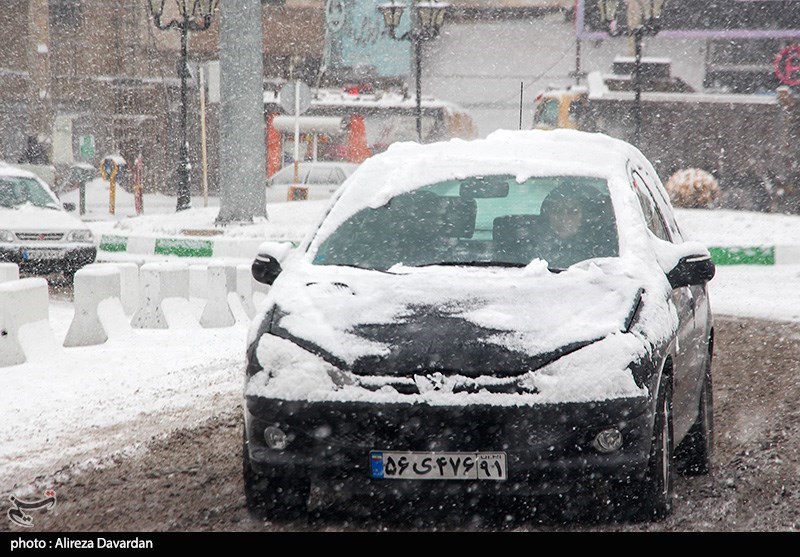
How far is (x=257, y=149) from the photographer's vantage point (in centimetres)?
1738

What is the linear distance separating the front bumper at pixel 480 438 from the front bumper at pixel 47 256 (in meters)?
11.6

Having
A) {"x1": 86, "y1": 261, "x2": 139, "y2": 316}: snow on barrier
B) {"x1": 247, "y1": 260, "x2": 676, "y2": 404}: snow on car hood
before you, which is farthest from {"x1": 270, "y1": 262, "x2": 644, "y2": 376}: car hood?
{"x1": 86, "y1": 261, "x2": 139, "y2": 316}: snow on barrier

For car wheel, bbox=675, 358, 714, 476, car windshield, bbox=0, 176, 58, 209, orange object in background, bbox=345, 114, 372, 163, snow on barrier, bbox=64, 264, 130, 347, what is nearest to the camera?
car wheel, bbox=675, 358, 714, 476

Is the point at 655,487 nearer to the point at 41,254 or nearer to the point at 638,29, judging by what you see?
the point at 41,254

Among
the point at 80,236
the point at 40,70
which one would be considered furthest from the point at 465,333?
the point at 40,70

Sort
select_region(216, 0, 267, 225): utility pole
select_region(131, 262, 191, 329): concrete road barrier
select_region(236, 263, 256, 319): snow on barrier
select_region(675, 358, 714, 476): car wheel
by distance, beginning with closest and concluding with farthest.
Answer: select_region(675, 358, 714, 476): car wheel < select_region(131, 262, 191, 329): concrete road barrier < select_region(236, 263, 256, 319): snow on barrier < select_region(216, 0, 267, 225): utility pole

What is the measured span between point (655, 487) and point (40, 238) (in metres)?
12.3

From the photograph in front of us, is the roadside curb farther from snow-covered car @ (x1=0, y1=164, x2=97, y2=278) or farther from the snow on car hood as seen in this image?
the snow on car hood

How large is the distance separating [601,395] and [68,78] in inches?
1714

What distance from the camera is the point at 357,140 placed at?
40.1m

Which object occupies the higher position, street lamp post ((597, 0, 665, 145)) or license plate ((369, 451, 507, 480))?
street lamp post ((597, 0, 665, 145))

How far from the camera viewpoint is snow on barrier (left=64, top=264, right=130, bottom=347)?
10.0 metres
